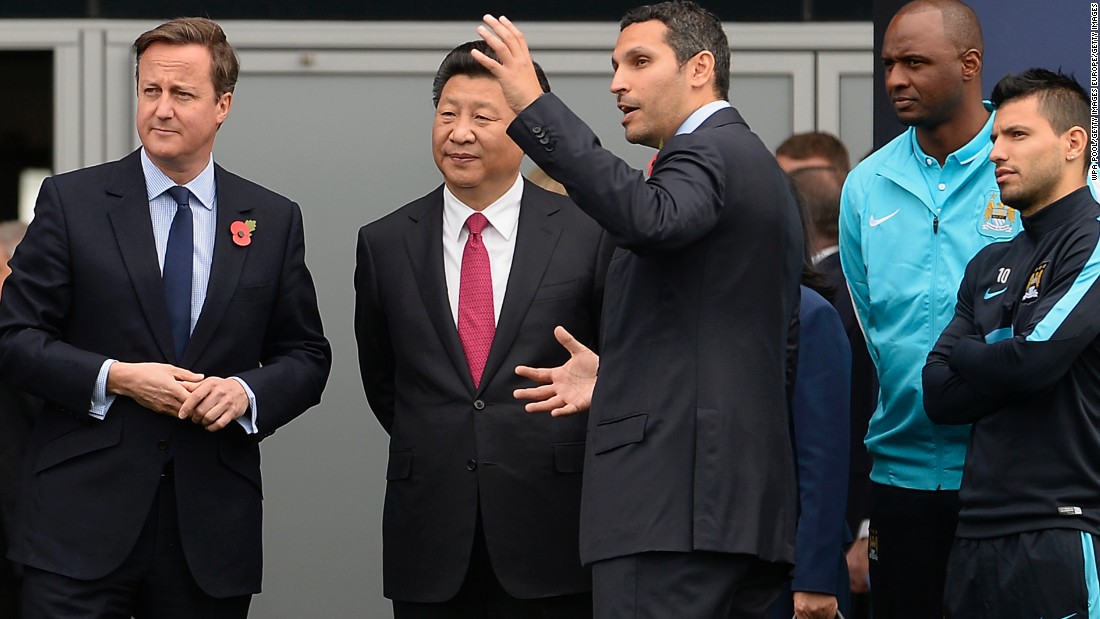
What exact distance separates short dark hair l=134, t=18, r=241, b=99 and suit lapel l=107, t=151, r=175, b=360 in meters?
0.31

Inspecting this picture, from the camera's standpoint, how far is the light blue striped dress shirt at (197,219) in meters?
4.21

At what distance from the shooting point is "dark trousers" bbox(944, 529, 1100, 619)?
12.3ft

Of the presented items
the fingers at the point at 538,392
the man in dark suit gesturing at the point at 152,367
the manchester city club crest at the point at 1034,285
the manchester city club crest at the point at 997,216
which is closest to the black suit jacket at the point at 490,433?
the man in dark suit gesturing at the point at 152,367

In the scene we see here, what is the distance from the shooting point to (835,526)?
4.57 m

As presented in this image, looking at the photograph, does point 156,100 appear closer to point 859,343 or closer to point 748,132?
point 748,132

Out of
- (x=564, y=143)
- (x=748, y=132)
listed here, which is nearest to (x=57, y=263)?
(x=564, y=143)

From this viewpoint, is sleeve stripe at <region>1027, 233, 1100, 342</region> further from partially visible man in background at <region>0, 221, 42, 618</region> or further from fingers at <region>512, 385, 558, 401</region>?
partially visible man in background at <region>0, 221, 42, 618</region>

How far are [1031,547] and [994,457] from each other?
0.23 meters

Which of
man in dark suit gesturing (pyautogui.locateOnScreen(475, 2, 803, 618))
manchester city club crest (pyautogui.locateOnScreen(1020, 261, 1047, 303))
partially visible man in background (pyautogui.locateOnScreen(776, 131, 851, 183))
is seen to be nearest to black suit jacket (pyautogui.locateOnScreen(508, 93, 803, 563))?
man in dark suit gesturing (pyautogui.locateOnScreen(475, 2, 803, 618))

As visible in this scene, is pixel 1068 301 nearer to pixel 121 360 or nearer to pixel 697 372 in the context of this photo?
pixel 697 372

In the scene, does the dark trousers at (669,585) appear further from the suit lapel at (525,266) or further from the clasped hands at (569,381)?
the suit lapel at (525,266)

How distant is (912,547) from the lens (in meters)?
4.47

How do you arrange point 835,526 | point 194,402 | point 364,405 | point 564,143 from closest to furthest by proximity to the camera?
point 564,143
point 194,402
point 835,526
point 364,405

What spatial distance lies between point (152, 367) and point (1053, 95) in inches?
88.3
